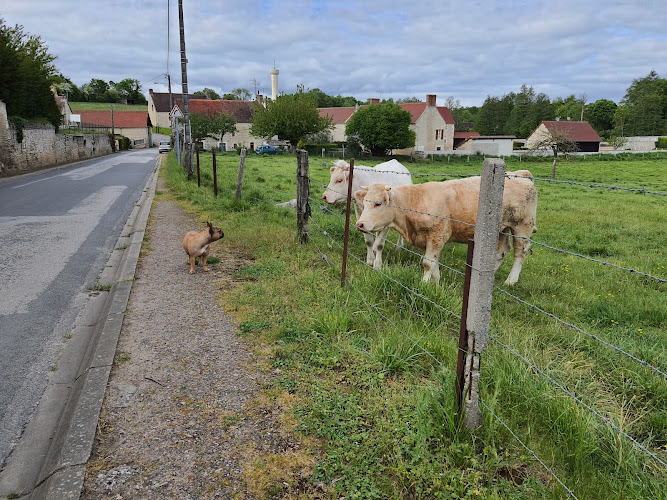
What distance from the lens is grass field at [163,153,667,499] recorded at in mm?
2734

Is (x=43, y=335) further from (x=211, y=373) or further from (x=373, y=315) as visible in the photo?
(x=373, y=315)

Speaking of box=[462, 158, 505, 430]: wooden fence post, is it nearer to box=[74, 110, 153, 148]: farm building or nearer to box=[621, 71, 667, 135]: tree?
box=[74, 110, 153, 148]: farm building

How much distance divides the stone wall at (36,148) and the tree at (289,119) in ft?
60.2

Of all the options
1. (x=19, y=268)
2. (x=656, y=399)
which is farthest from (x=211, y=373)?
(x=19, y=268)

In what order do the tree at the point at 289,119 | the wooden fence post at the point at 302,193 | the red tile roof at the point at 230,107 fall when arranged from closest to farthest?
the wooden fence post at the point at 302,193 → the tree at the point at 289,119 → the red tile roof at the point at 230,107

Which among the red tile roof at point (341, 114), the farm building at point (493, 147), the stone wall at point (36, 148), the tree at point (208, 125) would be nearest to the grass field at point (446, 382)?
the stone wall at point (36, 148)

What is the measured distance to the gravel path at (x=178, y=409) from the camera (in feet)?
9.18

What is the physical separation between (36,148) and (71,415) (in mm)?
30604

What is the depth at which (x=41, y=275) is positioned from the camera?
6832mm

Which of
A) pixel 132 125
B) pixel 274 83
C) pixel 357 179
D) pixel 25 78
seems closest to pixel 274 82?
pixel 274 83

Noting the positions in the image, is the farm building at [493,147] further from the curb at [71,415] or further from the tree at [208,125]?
the curb at [71,415]

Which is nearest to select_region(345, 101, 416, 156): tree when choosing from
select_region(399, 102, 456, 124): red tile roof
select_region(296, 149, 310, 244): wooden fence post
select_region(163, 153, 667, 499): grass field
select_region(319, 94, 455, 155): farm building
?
select_region(319, 94, 455, 155): farm building

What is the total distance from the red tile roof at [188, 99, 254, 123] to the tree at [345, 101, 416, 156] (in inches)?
979

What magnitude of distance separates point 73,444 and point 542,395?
3.25m
